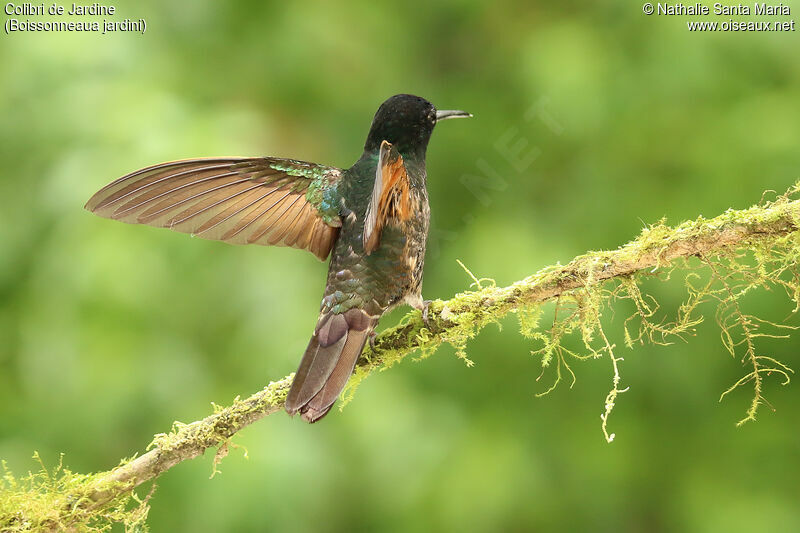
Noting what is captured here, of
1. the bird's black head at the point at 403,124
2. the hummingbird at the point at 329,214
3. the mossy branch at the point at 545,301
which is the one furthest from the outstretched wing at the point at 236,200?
the mossy branch at the point at 545,301

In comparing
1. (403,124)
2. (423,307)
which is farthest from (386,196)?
(403,124)

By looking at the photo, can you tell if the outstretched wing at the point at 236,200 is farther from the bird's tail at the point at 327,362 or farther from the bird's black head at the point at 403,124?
the bird's tail at the point at 327,362

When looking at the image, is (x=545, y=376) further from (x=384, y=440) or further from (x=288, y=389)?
(x=288, y=389)

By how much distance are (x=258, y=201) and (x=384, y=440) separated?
1.42m

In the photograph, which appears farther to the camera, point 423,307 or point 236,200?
point 236,200

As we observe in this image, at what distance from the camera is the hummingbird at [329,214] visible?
7.02 feet

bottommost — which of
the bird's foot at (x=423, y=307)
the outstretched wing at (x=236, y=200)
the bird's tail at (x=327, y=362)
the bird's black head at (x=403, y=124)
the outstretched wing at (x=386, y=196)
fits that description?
the bird's tail at (x=327, y=362)

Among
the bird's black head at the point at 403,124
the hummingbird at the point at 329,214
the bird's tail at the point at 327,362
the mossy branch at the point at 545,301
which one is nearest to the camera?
the mossy branch at the point at 545,301

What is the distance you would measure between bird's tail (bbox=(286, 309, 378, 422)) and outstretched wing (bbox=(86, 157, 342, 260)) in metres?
0.33

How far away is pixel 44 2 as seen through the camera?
162 inches

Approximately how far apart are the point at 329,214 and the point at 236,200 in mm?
273

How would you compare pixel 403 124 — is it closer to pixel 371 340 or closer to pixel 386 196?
pixel 386 196

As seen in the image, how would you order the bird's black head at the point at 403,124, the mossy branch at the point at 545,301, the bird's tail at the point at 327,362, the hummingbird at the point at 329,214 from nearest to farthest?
the mossy branch at the point at 545,301, the bird's tail at the point at 327,362, the hummingbird at the point at 329,214, the bird's black head at the point at 403,124

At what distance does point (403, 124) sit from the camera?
8.50ft
